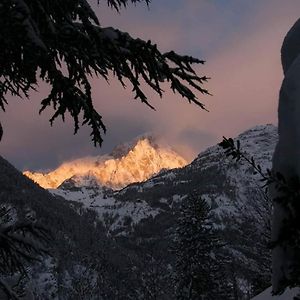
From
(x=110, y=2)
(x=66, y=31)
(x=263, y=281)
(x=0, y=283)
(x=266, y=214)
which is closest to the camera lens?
(x=66, y=31)

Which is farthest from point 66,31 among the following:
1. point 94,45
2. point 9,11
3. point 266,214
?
point 266,214

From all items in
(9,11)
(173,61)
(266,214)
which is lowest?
(9,11)

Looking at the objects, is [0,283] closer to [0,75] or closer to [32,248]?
[32,248]

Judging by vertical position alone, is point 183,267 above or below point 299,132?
above

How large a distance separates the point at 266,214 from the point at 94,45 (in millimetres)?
23274

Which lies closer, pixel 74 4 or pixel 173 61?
pixel 173 61

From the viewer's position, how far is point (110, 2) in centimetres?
471

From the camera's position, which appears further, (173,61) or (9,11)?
(173,61)

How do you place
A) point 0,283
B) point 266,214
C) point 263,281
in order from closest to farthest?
point 0,283, point 266,214, point 263,281

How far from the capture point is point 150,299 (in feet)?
193

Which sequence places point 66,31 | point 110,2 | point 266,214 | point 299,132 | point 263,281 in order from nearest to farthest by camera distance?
point 299,132 < point 66,31 < point 110,2 < point 266,214 < point 263,281

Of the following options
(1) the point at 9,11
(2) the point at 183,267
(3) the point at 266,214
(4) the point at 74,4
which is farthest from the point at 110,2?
(2) the point at 183,267

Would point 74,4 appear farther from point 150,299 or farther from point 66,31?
point 150,299

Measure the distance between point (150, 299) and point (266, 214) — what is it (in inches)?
1434
